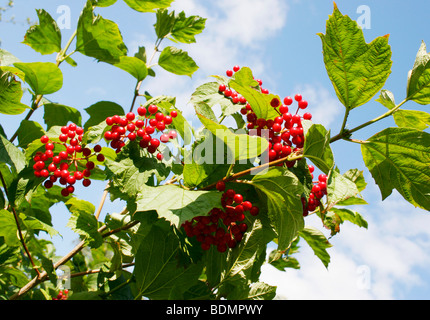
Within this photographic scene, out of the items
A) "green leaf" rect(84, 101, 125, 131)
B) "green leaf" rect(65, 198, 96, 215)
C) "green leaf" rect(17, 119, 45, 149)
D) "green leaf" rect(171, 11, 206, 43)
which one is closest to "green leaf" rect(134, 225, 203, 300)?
"green leaf" rect(65, 198, 96, 215)

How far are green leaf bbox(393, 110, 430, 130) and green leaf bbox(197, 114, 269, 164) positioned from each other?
31.7 inches

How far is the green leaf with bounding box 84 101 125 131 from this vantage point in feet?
8.42

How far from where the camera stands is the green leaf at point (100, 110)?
101 inches

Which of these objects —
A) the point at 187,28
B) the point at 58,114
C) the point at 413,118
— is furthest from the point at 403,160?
the point at 58,114

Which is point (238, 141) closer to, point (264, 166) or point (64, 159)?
point (264, 166)

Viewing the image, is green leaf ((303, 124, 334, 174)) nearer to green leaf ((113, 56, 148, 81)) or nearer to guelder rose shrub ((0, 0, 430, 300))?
guelder rose shrub ((0, 0, 430, 300))

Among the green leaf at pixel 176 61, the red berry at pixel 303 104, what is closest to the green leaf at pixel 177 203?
the red berry at pixel 303 104

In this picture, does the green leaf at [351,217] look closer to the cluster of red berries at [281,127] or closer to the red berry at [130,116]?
the cluster of red berries at [281,127]

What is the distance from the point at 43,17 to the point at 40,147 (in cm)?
109

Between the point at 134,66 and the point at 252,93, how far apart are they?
1.23 meters

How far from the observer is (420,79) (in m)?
1.76
